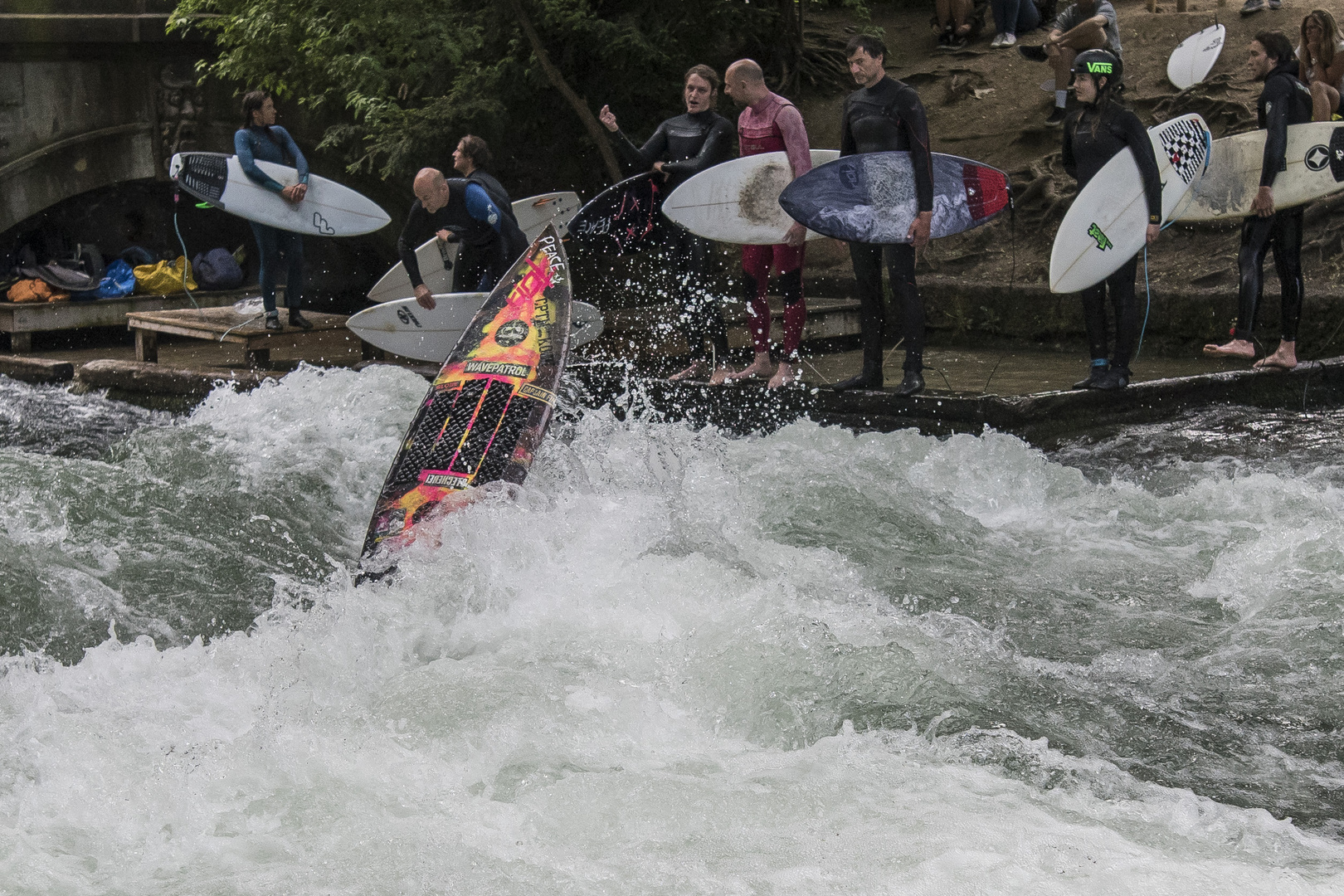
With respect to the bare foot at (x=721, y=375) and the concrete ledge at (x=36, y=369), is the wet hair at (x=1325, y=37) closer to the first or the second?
the bare foot at (x=721, y=375)

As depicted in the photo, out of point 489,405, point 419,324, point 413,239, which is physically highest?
point 413,239

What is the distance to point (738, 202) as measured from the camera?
7.21 m

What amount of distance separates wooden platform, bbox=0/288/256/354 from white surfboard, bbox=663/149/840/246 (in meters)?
5.66

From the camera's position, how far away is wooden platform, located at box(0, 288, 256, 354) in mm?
10852

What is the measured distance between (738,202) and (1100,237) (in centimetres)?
185

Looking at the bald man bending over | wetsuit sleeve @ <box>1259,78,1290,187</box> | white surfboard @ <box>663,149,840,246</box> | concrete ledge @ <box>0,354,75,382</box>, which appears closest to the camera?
wetsuit sleeve @ <box>1259,78,1290,187</box>

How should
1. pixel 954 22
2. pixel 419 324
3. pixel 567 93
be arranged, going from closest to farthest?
pixel 419 324
pixel 567 93
pixel 954 22

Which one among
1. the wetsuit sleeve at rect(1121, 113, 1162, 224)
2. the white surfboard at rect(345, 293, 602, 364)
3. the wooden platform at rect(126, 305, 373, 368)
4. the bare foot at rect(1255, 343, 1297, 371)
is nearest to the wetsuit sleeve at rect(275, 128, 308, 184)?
the wooden platform at rect(126, 305, 373, 368)

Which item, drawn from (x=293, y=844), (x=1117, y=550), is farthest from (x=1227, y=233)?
(x=293, y=844)

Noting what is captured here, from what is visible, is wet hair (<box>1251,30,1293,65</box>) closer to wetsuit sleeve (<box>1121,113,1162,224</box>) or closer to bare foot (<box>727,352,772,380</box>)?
wetsuit sleeve (<box>1121,113,1162,224</box>)

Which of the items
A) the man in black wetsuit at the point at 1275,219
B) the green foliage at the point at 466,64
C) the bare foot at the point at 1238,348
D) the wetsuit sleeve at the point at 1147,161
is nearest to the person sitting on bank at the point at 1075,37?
the green foliage at the point at 466,64

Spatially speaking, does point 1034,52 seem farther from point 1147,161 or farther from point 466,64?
point 1147,161

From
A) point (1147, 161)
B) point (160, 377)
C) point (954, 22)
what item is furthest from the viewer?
point (954, 22)

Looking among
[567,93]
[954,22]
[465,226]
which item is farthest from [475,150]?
[954,22]
